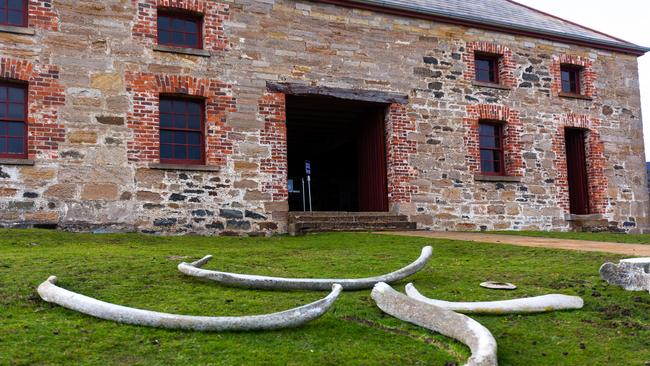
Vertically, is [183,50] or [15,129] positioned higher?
[183,50]

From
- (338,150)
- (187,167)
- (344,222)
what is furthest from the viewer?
(338,150)

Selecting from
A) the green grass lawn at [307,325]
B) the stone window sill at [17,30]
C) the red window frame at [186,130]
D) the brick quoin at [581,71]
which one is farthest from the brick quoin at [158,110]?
the brick quoin at [581,71]

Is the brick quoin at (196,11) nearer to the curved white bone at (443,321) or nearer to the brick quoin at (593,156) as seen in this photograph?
the curved white bone at (443,321)

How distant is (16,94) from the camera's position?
35.6 ft

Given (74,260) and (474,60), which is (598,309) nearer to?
(74,260)

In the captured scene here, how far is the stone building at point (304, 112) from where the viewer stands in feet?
35.9

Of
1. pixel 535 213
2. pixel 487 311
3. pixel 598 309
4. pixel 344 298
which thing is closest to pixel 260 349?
pixel 344 298

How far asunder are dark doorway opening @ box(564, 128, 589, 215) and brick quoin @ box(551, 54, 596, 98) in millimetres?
1174

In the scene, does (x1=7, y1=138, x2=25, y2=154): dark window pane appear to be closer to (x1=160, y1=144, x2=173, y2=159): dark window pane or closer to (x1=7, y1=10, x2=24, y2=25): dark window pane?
(x1=7, y1=10, x2=24, y2=25): dark window pane

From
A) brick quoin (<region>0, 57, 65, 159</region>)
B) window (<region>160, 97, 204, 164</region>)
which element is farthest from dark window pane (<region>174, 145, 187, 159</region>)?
brick quoin (<region>0, 57, 65, 159</region>)

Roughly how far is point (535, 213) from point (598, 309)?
34.2ft

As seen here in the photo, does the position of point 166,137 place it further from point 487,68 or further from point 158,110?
point 487,68

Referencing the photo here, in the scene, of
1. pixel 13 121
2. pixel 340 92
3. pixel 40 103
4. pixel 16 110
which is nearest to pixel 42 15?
pixel 40 103

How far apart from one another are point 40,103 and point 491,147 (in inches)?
406
